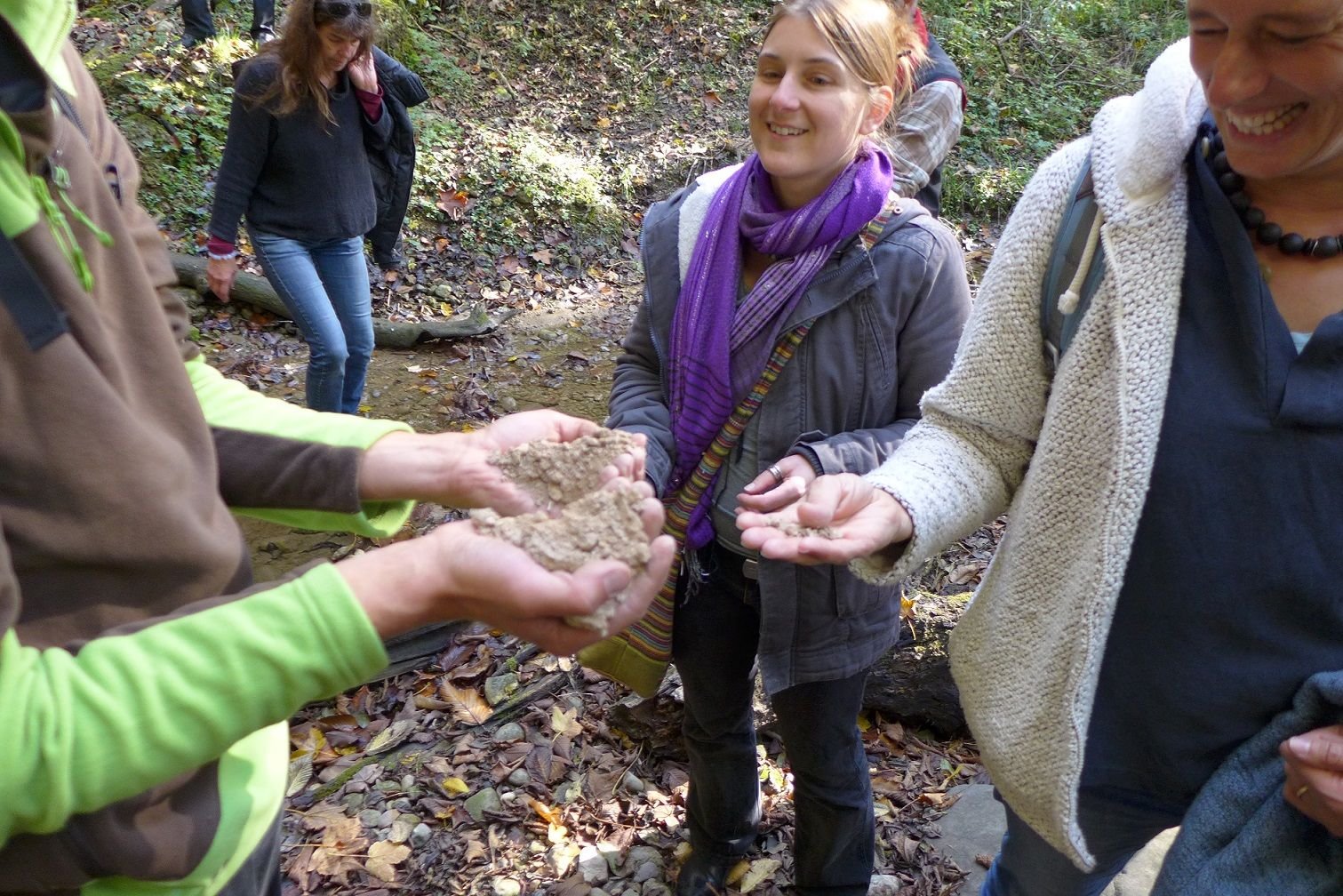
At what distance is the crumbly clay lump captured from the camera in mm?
1509

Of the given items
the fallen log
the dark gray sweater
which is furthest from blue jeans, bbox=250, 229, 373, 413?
the fallen log

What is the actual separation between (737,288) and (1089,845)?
1.58 meters

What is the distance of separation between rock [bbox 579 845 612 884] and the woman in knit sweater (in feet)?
6.07

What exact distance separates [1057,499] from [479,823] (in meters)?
2.59

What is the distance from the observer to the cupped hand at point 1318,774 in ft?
4.83

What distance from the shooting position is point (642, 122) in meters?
11.5

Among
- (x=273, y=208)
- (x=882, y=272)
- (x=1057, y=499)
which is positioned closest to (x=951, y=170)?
(x=273, y=208)

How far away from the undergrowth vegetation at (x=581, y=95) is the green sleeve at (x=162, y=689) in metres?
Result: 8.42

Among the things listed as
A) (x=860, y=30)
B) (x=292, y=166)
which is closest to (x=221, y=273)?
(x=292, y=166)

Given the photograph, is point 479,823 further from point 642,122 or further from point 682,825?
point 642,122

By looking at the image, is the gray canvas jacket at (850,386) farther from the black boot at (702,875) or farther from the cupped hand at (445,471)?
the black boot at (702,875)

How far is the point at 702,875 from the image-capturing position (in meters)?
3.14

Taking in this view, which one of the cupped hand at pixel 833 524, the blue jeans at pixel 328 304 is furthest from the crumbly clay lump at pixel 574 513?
the blue jeans at pixel 328 304

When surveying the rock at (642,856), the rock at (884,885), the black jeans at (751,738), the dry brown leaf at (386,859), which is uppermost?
the black jeans at (751,738)
